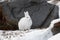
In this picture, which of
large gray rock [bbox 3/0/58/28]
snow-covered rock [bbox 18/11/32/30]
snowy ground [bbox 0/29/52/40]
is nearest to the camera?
snowy ground [bbox 0/29/52/40]

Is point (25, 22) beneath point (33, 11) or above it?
beneath

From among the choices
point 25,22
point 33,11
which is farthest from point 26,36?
point 33,11

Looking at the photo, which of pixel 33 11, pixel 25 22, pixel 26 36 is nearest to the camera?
pixel 26 36

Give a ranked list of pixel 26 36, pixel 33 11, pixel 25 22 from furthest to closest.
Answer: pixel 33 11
pixel 25 22
pixel 26 36

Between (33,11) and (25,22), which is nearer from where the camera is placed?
(25,22)

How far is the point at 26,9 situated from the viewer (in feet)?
8.43

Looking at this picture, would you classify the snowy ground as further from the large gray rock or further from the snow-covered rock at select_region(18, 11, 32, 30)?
the large gray rock

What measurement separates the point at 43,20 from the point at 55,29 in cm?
53

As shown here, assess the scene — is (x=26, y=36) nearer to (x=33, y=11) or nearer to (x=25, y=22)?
(x=25, y=22)

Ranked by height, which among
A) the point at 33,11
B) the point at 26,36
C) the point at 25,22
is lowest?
the point at 26,36

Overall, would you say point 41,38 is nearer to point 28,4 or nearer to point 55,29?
point 55,29

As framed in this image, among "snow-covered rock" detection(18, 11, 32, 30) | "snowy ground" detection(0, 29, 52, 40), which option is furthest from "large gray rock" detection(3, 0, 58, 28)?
"snowy ground" detection(0, 29, 52, 40)

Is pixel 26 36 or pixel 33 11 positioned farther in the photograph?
pixel 33 11

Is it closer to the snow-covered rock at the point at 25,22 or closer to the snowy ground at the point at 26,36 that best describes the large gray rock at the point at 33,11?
the snow-covered rock at the point at 25,22
